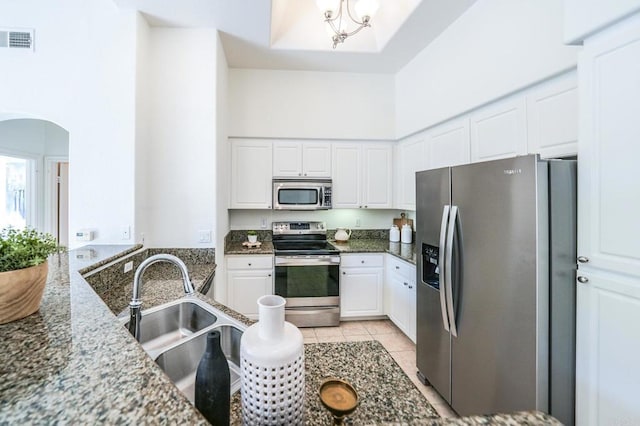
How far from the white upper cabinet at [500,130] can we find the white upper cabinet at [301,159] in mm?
1780

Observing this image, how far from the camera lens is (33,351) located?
685 millimetres

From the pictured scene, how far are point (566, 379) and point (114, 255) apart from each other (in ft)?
8.84

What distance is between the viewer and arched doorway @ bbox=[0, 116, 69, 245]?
3779 mm

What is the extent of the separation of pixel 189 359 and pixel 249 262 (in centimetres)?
207

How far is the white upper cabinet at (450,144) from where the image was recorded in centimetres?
253

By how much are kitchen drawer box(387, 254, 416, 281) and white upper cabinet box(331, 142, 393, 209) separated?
82 centimetres

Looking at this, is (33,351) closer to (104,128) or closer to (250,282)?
(104,128)

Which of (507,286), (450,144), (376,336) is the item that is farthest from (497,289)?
(376,336)

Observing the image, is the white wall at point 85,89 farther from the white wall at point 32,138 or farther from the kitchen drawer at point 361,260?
the kitchen drawer at point 361,260

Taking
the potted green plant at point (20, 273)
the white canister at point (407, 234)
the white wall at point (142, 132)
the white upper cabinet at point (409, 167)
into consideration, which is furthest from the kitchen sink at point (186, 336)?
the white canister at point (407, 234)

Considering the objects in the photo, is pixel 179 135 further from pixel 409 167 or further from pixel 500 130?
pixel 500 130

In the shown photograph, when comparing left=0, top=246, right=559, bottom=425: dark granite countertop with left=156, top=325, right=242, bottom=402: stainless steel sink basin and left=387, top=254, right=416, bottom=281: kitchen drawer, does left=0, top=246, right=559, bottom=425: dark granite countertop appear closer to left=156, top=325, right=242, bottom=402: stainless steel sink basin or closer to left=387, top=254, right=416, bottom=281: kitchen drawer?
left=156, top=325, right=242, bottom=402: stainless steel sink basin

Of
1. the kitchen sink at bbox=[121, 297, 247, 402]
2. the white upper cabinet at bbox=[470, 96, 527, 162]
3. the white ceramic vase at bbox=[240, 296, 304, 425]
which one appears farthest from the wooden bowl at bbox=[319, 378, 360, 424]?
→ the white upper cabinet at bbox=[470, 96, 527, 162]

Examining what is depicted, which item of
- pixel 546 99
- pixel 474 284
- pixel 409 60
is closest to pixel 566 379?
pixel 474 284
